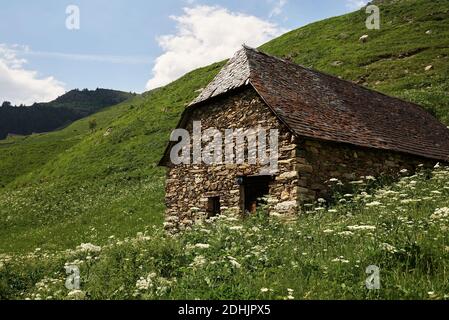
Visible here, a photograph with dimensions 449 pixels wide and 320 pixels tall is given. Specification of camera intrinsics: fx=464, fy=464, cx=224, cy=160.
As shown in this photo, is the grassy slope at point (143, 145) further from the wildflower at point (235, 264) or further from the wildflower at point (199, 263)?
the wildflower at point (235, 264)

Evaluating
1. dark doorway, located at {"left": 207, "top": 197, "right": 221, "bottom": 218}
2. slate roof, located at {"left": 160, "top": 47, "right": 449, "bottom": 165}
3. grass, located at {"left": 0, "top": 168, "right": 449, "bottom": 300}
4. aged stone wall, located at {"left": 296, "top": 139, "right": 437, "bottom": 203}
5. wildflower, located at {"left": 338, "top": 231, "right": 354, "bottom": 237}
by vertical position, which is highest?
slate roof, located at {"left": 160, "top": 47, "right": 449, "bottom": 165}

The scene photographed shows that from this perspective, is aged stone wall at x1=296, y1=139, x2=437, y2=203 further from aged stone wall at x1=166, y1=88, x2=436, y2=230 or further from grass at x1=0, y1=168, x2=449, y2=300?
grass at x1=0, y1=168, x2=449, y2=300

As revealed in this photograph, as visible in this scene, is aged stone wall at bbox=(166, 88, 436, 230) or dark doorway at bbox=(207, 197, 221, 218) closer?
aged stone wall at bbox=(166, 88, 436, 230)

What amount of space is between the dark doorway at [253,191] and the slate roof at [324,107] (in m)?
2.42

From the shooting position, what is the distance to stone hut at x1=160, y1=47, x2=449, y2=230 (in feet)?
48.3

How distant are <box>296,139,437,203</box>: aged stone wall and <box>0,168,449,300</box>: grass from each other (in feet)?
12.9

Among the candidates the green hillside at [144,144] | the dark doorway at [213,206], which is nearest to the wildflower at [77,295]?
the dark doorway at [213,206]

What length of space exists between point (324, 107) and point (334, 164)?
11.2 ft

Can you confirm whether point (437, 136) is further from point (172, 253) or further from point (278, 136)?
point (172, 253)

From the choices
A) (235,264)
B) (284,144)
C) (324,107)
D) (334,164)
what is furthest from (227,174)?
(235,264)

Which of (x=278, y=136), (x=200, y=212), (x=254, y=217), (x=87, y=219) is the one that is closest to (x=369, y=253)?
(x=254, y=217)

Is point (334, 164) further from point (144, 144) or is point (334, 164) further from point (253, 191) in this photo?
point (144, 144)

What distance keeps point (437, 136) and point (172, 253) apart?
1845cm

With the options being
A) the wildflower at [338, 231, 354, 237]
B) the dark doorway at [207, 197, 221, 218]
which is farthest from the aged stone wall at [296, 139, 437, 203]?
the wildflower at [338, 231, 354, 237]
